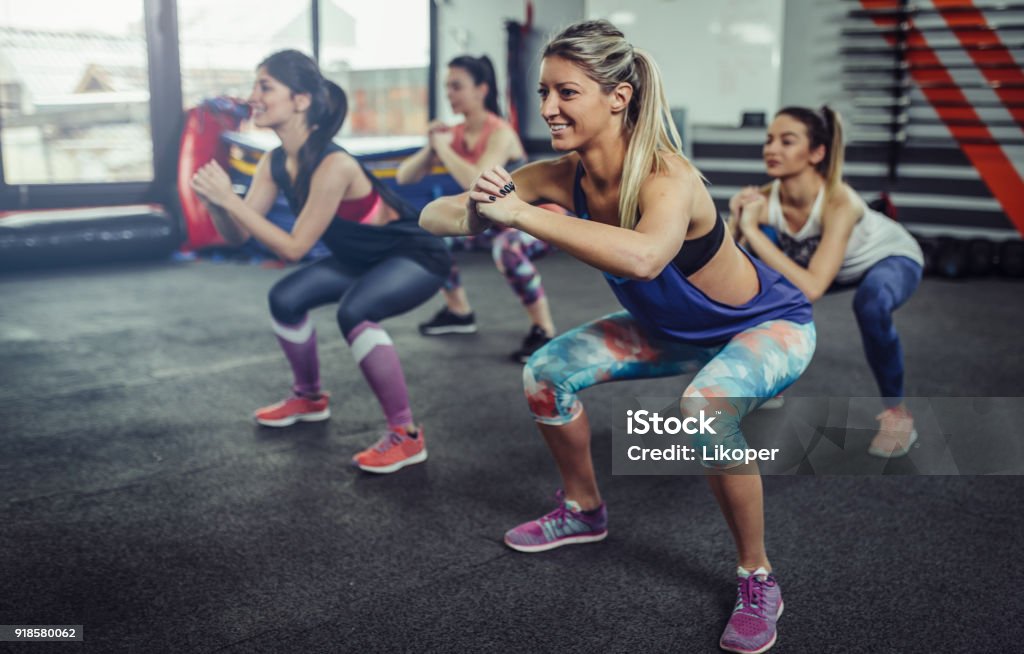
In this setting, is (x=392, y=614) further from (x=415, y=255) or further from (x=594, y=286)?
(x=594, y=286)

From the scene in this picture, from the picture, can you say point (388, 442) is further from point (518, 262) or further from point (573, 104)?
point (518, 262)

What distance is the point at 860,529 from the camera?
218 cm

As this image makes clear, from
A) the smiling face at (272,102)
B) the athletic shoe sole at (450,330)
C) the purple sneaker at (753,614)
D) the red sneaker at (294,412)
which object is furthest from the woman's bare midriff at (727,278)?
the athletic shoe sole at (450,330)

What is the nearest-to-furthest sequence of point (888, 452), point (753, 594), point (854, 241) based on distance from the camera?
point (753, 594)
point (888, 452)
point (854, 241)

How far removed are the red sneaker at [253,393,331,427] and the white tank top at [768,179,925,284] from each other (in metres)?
1.62

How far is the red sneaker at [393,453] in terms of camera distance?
8.36ft

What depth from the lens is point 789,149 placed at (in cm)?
272

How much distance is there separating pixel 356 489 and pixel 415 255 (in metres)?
0.73

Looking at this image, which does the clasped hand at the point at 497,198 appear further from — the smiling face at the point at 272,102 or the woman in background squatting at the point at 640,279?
the smiling face at the point at 272,102

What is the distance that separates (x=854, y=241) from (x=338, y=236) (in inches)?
63.7

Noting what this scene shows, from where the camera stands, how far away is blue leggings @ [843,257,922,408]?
263 cm

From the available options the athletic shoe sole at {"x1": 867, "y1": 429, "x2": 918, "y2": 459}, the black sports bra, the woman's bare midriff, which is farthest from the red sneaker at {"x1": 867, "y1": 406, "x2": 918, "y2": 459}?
the black sports bra

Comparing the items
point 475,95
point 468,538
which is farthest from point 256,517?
point 475,95

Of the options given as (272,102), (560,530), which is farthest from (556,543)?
(272,102)
